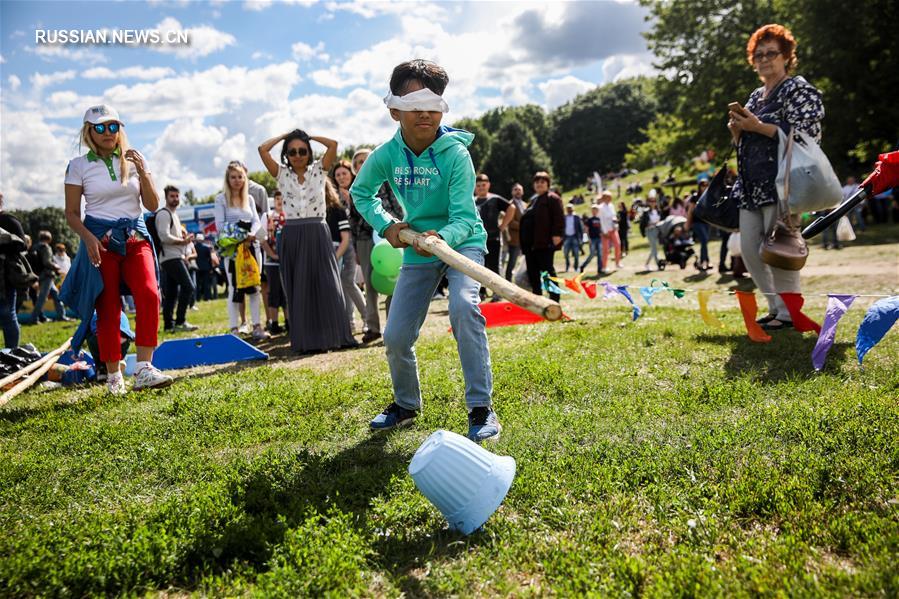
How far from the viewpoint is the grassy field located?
7.82 feet

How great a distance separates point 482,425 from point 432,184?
151 centimetres

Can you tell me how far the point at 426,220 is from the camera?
3.98 m

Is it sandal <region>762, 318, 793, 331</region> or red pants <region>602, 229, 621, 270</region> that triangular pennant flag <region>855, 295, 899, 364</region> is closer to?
sandal <region>762, 318, 793, 331</region>

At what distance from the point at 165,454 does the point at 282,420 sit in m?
0.80

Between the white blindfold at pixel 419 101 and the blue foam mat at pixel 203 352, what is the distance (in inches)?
164

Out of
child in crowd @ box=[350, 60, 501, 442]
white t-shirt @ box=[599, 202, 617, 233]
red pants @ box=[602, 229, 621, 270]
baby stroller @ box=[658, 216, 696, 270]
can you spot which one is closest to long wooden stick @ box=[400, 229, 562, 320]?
child in crowd @ box=[350, 60, 501, 442]

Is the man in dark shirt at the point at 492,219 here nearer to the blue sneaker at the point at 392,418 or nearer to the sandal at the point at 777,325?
the sandal at the point at 777,325

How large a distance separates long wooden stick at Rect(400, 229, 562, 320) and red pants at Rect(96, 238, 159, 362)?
3114mm

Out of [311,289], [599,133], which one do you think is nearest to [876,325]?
[311,289]

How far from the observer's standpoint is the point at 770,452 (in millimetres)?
3225

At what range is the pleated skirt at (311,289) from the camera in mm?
7297

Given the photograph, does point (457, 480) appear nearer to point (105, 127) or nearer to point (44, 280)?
point (105, 127)

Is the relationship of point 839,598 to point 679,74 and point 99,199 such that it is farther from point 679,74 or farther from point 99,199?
point 679,74

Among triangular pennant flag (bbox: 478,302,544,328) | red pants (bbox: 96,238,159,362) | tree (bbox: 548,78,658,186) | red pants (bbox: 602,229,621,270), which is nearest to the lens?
red pants (bbox: 96,238,159,362)
